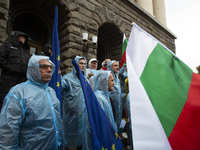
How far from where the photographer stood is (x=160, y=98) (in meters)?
0.91

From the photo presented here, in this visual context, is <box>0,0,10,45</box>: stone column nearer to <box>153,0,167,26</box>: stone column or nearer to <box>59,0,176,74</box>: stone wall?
<box>59,0,176,74</box>: stone wall

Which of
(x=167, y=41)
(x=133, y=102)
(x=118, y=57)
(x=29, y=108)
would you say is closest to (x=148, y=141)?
(x=133, y=102)

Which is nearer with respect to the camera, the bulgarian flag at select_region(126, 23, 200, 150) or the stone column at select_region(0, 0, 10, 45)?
the bulgarian flag at select_region(126, 23, 200, 150)

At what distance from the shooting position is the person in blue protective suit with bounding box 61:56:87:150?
2443 mm

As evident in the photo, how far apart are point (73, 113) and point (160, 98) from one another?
1908 mm

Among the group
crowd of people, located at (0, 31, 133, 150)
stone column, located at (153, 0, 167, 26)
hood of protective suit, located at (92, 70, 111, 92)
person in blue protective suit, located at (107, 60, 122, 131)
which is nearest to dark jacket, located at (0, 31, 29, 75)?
crowd of people, located at (0, 31, 133, 150)

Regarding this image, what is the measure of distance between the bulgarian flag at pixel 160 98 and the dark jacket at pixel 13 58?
2.26 meters

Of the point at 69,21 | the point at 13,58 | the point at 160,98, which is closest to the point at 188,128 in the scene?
the point at 160,98

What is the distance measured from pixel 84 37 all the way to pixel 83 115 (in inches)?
135

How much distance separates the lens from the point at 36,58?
1.64 meters

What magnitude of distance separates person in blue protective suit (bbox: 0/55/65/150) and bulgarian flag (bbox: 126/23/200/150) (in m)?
1.00

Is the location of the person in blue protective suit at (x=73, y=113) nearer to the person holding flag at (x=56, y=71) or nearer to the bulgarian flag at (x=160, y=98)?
the person holding flag at (x=56, y=71)

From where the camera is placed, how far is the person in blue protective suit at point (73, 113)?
2.44 meters

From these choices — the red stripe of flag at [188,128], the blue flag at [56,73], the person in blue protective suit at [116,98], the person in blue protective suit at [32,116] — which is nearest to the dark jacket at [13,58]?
the blue flag at [56,73]
